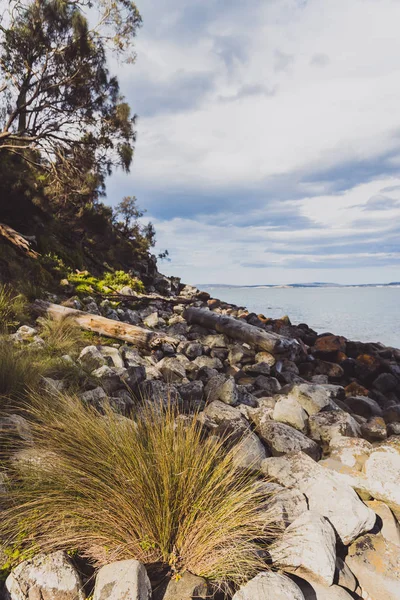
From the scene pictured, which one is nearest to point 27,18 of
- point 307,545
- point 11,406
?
point 11,406

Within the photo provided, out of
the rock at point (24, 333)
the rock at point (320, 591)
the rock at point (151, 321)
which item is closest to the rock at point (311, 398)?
the rock at point (320, 591)

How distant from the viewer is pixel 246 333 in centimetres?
824

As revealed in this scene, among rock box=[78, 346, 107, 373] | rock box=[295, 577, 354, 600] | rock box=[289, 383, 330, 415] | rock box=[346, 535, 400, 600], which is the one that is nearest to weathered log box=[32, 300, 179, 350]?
rock box=[78, 346, 107, 373]

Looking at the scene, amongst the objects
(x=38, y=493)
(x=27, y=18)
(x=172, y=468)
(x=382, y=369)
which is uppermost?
(x=27, y=18)

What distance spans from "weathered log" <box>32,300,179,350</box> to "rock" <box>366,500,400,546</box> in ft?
15.4

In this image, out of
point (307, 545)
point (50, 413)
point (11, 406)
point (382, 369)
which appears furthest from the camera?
point (382, 369)

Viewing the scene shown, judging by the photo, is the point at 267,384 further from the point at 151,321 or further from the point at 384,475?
the point at 151,321

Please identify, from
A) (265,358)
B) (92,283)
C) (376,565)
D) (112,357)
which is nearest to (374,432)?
(376,565)

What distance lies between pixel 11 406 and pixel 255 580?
2.23 metres

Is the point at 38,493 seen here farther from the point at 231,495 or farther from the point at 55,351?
the point at 55,351

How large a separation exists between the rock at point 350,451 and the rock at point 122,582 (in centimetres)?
214

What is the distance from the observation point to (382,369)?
8.14 meters

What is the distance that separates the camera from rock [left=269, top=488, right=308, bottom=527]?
214 cm

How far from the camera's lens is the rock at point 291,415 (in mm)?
3652
